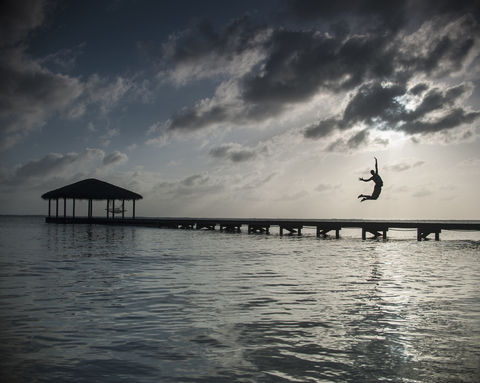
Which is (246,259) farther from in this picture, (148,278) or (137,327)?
(137,327)

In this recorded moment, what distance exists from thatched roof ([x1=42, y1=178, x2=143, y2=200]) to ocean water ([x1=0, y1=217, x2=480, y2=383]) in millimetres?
44263

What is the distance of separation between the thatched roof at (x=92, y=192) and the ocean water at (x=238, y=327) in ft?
145

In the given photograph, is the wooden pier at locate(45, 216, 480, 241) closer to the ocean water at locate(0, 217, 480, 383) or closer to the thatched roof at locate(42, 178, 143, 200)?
the thatched roof at locate(42, 178, 143, 200)

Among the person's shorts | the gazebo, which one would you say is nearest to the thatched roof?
the gazebo

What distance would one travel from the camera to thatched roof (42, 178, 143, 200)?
54531 millimetres

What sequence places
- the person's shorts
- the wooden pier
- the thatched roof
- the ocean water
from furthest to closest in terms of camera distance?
the thatched roof → the wooden pier → the person's shorts → the ocean water

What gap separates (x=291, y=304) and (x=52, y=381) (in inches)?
195

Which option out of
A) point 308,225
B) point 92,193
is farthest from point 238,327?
point 92,193

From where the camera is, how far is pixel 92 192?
55.3 meters

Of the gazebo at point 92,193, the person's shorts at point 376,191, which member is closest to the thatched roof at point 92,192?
the gazebo at point 92,193

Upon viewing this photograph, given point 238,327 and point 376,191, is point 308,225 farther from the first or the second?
point 238,327

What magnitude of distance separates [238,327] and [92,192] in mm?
53030

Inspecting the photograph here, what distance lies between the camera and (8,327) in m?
6.36

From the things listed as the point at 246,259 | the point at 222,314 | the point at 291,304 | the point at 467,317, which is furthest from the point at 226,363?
the point at 246,259
